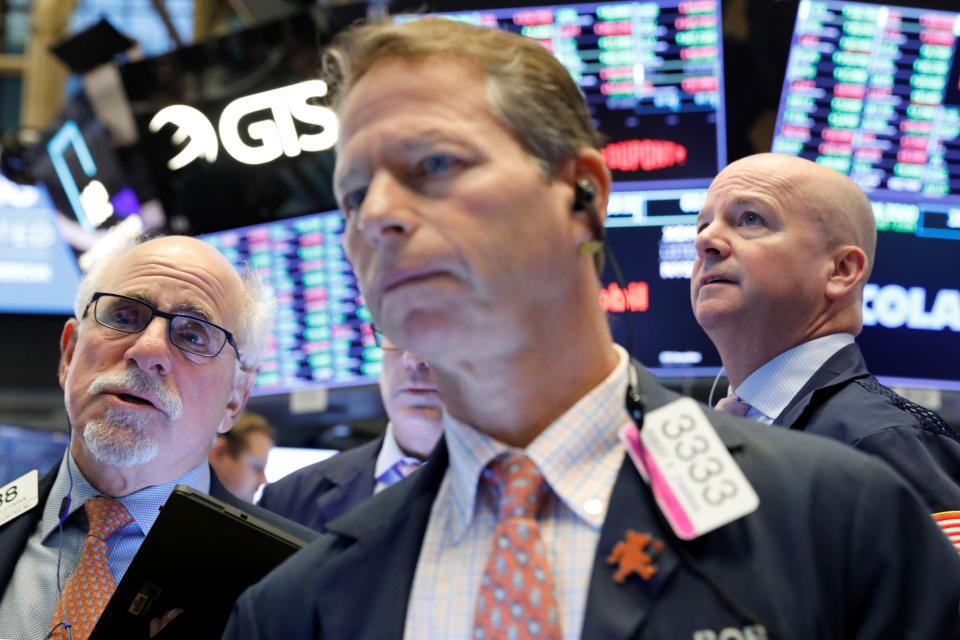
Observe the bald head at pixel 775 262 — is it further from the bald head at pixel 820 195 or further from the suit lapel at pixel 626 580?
the suit lapel at pixel 626 580

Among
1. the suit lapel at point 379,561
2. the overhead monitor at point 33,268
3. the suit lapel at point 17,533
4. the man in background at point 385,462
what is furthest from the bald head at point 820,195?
the overhead monitor at point 33,268

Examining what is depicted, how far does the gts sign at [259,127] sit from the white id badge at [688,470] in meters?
3.16

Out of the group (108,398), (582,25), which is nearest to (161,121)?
(582,25)

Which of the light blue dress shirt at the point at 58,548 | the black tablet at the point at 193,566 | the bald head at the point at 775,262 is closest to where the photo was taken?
the black tablet at the point at 193,566

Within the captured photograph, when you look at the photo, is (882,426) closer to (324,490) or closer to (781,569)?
(781,569)

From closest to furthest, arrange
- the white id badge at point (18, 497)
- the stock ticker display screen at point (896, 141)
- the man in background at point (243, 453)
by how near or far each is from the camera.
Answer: the white id badge at point (18, 497) < the stock ticker display screen at point (896, 141) < the man in background at point (243, 453)

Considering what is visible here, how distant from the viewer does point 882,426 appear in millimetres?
1981

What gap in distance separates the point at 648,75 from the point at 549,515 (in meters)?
2.75

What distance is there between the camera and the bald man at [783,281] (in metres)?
2.39

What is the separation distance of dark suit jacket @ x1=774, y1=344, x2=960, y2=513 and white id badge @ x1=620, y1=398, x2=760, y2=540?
0.81m

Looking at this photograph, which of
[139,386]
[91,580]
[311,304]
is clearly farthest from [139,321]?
[311,304]

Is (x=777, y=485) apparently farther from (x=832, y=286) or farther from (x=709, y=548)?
(x=832, y=286)

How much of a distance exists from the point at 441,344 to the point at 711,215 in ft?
4.89

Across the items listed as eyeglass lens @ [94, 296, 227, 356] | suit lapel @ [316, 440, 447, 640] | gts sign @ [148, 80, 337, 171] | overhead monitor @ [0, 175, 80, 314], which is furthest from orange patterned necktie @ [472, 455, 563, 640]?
overhead monitor @ [0, 175, 80, 314]
